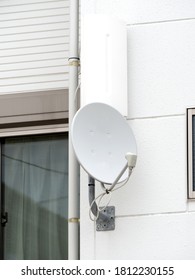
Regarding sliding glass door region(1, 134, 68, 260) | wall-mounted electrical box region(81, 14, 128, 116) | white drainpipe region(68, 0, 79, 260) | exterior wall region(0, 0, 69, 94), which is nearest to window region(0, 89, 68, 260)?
sliding glass door region(1, 134, 68, 260)

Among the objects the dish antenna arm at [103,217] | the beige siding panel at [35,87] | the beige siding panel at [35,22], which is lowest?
the dish antenna arm at [103,217]

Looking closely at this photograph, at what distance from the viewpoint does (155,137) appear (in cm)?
862

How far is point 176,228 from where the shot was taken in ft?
27.4

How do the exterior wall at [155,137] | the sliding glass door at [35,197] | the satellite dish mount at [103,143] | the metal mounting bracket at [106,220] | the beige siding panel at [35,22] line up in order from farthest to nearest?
the beige siding panel at [35,22]
the sliding glass door at [35,197]
the metal mounting bracket at [106,220]
the exterior wall at [155,137]
the satellite dish mount at [103,143]

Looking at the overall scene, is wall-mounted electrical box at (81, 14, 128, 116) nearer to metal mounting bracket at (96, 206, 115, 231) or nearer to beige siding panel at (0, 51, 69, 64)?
metal mounting bracket at (96, 206, 115, 231)

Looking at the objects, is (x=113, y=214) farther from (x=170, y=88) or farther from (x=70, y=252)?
(x=170, y=88)

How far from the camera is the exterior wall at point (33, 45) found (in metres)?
10.1

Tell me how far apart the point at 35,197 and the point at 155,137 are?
170cm

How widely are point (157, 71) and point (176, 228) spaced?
1.37 meters

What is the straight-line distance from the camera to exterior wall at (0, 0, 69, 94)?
1007cm

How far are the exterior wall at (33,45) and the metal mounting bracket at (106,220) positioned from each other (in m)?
1.86

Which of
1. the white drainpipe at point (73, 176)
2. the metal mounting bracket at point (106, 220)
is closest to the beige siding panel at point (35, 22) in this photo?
the white drainpipe at point (73, 176)

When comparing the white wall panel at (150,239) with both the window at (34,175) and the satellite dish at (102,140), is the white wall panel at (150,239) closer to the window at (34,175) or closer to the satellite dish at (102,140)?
the satellite dish at (102,140)

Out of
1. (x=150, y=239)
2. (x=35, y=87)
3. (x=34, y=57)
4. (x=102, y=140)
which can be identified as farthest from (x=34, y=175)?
(x=150, y=239)
